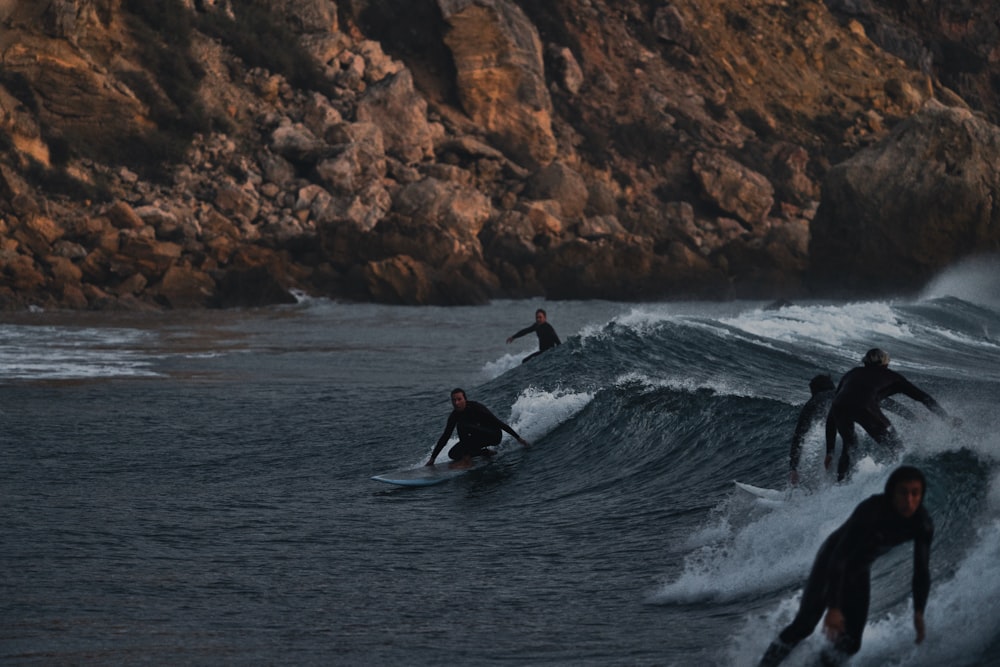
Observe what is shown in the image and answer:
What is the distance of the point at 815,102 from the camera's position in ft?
244

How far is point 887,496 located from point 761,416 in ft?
24.6

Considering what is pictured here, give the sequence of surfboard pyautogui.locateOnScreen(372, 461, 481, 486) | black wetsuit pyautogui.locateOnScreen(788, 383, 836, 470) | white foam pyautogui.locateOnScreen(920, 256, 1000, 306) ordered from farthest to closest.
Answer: white foam pyautogui.locateOnScreen(920, 256, 1000, 306)
surfboard pyautogui.locateOnScreen(372, 461, 481, 486)
black wetsuit pyautogui.locateOnScreen(788, 383, 836, 470)

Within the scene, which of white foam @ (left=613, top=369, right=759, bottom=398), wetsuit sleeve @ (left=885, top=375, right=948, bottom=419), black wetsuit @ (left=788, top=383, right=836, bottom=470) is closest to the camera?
wetsuit sleeve @ (left=885, top=375, right=948, bottom=419)

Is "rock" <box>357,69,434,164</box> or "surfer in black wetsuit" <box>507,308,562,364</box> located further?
"rock" <box>357,69,434,164</box>

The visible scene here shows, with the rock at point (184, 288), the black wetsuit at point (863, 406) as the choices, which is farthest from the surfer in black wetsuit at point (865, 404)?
the rock at point (184, 288)

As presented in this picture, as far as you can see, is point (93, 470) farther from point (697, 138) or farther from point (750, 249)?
point (697, 138)

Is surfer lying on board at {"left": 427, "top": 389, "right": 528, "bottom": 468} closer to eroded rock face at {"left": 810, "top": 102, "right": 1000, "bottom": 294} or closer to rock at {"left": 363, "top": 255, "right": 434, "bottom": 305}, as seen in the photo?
rock at {"left": 363, "top": 255, "right": 434, "bottom": 305}

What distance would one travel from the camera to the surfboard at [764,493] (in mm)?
10228

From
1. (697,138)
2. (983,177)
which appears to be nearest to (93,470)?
(983,177)

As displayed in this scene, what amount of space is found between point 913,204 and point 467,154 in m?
22.9

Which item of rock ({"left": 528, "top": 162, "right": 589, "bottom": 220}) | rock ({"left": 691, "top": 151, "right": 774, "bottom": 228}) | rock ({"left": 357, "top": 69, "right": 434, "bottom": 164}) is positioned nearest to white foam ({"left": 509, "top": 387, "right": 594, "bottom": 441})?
rock ({"left": 528, "top": 162, "right": 589, "bottom": 220})

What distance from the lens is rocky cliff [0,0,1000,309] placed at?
139 ft

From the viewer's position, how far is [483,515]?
1180 centimetres

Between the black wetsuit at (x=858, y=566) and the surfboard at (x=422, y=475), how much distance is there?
280 inches
